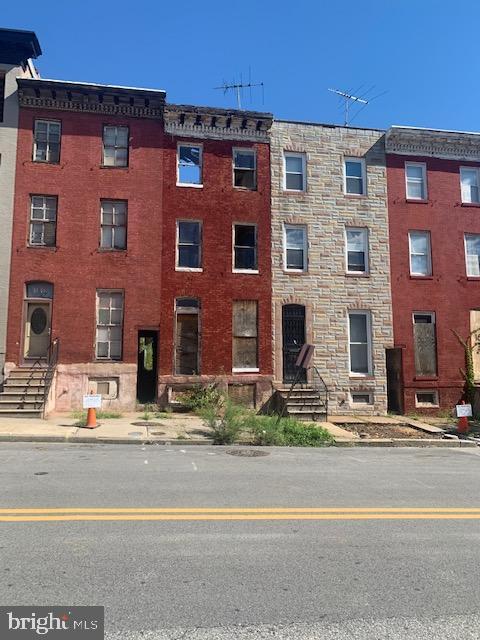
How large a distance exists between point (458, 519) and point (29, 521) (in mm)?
4920

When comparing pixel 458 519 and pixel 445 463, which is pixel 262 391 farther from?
pixel 458 519

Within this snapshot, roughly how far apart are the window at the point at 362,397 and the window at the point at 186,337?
19.6 ft

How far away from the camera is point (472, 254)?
69.8 feet

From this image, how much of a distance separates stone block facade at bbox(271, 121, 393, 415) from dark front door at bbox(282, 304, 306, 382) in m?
0.22

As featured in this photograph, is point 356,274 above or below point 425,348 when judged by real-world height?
above

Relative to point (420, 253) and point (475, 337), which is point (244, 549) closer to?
point (420, 253)

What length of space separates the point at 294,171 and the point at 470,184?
7.57 m

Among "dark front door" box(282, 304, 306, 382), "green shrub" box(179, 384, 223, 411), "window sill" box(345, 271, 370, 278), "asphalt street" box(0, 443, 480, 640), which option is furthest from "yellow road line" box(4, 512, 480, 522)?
"window sill" box(345, 271, 370, 278)

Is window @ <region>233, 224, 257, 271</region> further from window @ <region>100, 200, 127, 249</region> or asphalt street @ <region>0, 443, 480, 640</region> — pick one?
asphalt street @ <region>0, 443, 480, 640</region>

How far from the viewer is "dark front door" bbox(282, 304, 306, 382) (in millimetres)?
19375

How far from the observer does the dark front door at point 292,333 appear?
19.4 metres

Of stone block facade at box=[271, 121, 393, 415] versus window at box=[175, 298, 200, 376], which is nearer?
window at box=[175, 298, 200, 376]

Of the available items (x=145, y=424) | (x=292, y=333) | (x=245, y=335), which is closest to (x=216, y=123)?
(x=245, y=335)

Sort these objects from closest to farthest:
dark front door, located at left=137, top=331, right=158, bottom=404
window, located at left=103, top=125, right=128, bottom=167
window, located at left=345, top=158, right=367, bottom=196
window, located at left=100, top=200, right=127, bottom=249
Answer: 1. window, located at left=100, top=200, right=127, bottom=249
2. window, located at left=103, top=125, right=128, bottom=167
3. dark front door, located at left=137, top=331, right=158, bottom=404
4. window, located at left=345, top=158, right=367, bottom=196
